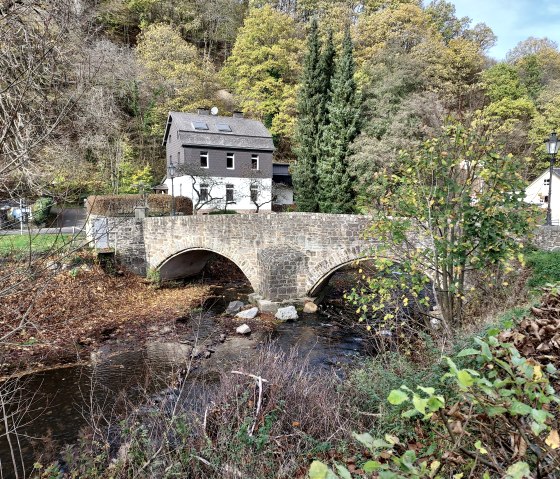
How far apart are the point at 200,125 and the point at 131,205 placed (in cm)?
895

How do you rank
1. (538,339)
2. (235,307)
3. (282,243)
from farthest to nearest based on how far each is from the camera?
1. (235,307)
2. (282,243)
3. (538,339)

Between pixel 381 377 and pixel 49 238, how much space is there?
4.31 metres

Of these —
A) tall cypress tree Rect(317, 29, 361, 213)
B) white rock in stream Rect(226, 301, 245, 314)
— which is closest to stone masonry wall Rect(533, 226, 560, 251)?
white rock in stream Rect(226, 301, 245, 314)

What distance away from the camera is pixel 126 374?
26.8 feet

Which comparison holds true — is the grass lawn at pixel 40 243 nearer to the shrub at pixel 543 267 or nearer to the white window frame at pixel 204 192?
the shrub at pixel 543 267

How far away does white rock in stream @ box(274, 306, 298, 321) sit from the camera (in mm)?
11742

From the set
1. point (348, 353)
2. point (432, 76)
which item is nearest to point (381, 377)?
point (348, 353)

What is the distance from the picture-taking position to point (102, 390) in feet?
24.2

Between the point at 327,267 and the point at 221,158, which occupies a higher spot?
the point at 221,158

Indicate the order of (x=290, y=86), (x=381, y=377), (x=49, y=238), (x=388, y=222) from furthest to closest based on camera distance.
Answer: (x=290, y=86) → (x=388, y=222) → (x=381, y=377) → (x=49, y=238)

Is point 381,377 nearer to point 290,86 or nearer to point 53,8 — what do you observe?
point 53,8

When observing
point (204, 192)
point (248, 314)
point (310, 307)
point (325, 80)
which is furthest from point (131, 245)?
point (325, 80)

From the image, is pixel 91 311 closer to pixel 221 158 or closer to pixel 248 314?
pixel 248 314

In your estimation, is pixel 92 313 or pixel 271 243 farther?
pixel 271 243
